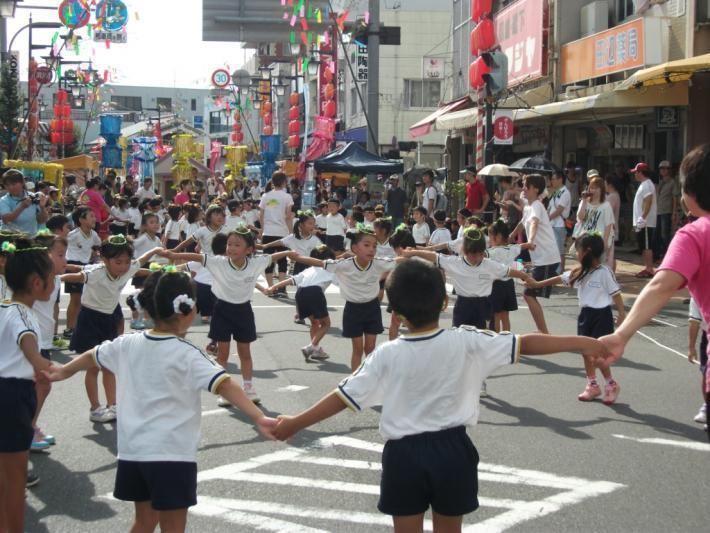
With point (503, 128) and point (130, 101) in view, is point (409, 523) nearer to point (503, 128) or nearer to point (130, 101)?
point (503, 128)

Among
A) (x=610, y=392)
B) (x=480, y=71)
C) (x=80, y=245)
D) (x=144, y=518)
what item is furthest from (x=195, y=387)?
(x=480, y=71)

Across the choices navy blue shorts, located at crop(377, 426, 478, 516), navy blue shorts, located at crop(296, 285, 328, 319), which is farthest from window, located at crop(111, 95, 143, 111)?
navy blue shorts, located at crop(377, 426, 478, 516)

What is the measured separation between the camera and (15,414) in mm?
4809

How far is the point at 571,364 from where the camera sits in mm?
9984

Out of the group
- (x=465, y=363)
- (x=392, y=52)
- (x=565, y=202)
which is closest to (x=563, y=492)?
(x=465, y=363)

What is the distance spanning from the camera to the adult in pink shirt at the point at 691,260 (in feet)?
11.7

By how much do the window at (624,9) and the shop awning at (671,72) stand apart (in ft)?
19.6

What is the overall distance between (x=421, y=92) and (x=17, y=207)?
33.4 meters

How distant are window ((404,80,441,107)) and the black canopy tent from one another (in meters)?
21.8

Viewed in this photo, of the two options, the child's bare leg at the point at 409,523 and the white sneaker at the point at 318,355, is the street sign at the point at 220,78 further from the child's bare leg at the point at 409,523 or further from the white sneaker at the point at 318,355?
the child's bare leg at the point at 409,523

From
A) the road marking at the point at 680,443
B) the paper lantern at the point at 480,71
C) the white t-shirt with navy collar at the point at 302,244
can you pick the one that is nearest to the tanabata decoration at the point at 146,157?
the paper lantern at the point at 480,71

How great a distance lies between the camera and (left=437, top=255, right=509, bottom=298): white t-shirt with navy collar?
8547 millimetres

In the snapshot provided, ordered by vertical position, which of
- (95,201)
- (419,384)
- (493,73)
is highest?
(493,73)

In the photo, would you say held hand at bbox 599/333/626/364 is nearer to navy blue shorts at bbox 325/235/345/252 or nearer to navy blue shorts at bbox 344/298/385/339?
navy blue shorts at bbox 344/298/385/339
